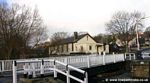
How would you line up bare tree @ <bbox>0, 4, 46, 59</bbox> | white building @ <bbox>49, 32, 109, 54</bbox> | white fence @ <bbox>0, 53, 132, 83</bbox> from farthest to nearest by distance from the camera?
white building @ <bbox>49, 32, 109, 54</bbox>
bare tree @ <bbox>0, 4, 46, 59</bbox>
white fence @ <bbox>0, 53, 132, 83</bbox>

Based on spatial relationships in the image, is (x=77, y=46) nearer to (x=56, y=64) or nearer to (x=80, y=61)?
(x=80, y=61)

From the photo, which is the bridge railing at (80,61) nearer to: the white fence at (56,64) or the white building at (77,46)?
the white fence at (56,64)

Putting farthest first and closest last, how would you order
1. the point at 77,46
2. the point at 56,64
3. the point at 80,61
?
the point at 77,46, the point at 80,61, the point at 56,64

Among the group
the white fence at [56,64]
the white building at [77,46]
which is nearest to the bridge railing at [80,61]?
the white fence at [56,64]

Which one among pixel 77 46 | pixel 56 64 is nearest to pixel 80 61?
pixel 56 64

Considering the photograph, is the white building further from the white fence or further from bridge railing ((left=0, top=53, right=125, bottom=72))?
bridge railing ((left=0, top=53, right=125, bottom=72))

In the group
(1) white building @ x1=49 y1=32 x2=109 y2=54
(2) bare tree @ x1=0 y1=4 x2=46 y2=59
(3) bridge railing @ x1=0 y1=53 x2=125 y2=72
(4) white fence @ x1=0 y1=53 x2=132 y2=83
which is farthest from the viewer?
(1) white building @ x1=49 y1=32 x2=109 y2=54

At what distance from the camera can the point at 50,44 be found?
90500mm

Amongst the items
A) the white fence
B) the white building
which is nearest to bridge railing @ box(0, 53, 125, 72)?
the white fence

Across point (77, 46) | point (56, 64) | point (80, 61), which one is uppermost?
point (56, 64)

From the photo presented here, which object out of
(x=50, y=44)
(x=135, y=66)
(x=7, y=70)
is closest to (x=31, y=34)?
(x=7, y=70)

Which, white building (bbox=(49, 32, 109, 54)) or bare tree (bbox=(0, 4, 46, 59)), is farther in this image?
white building (bbox=(49, 32, 109, 54))

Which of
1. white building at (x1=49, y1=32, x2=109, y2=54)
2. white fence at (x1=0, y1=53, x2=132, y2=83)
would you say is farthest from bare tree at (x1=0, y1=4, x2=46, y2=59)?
white building at (x1=49, y1=32, x2=109, y2=54)

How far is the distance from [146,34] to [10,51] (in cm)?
10161
